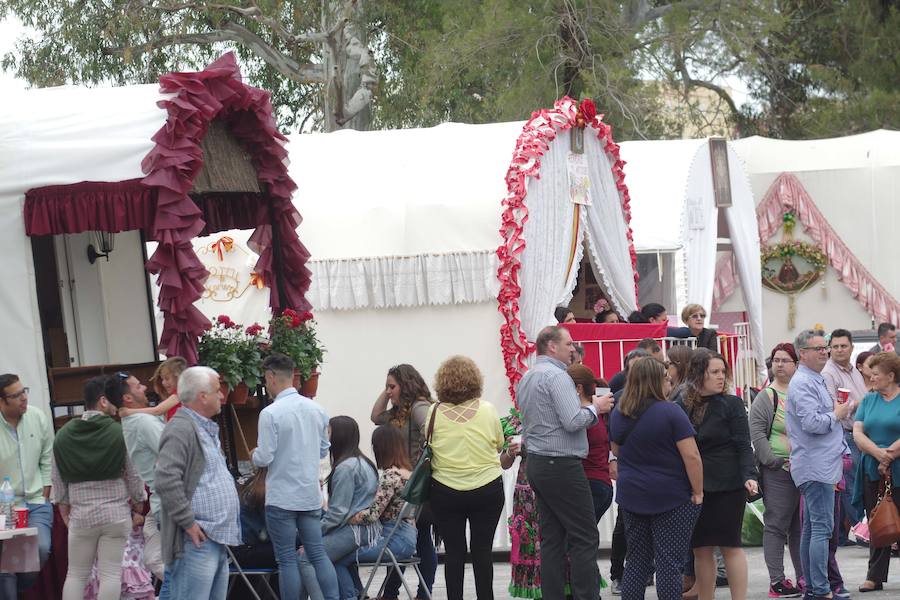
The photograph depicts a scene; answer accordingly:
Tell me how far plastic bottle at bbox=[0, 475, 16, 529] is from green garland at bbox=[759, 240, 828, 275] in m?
15.4

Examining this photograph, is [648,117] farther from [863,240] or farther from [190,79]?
[190,79]

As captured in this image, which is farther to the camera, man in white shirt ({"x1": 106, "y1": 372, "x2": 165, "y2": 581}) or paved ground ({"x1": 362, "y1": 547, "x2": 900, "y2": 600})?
paved ground ({"x1": 362, "y1": 547, "x2": 900, "y2": 600})

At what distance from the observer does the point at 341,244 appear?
15.0 metres

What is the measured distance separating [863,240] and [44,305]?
47.2ft

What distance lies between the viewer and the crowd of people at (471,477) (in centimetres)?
828

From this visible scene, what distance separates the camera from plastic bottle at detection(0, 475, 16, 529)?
863 cm

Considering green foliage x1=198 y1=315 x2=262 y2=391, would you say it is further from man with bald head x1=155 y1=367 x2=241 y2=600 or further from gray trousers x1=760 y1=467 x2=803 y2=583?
gray trousers x1=760 y1=467 x2=803 y2=583

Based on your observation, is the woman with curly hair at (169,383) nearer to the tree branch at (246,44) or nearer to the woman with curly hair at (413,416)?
the woman with curly hair at (413,416)

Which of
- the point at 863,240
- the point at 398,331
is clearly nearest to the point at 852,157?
the point at 863,240

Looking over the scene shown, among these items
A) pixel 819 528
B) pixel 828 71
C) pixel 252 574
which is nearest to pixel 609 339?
pixel 819 528

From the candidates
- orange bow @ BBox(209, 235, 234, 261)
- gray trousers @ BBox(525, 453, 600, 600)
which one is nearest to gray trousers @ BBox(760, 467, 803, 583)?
gray trousers @ BBox(525, 453, 600, 600)

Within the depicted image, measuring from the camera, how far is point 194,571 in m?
7.64

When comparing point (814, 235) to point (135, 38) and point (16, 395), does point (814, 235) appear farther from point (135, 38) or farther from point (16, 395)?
point (16, 395)

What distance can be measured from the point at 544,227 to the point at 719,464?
6054mm
